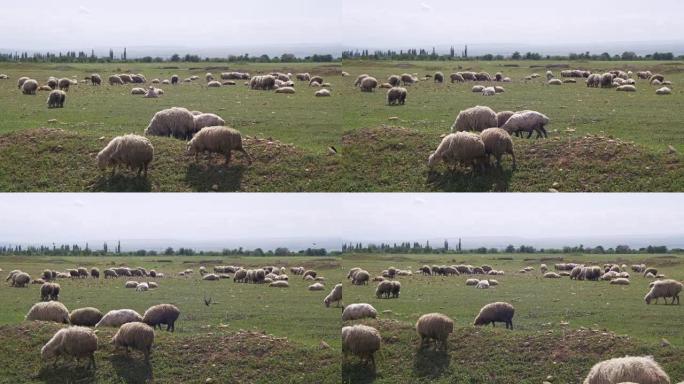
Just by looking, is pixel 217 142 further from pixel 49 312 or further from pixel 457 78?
pixel 457 78

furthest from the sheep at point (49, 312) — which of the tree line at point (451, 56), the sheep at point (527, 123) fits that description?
the sheep at point (527, 123)

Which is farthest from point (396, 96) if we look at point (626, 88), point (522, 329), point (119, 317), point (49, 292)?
point (49, 292)

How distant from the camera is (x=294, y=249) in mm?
12602

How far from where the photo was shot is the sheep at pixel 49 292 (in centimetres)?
1340

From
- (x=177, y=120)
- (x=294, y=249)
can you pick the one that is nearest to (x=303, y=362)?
(x=294, y=249)

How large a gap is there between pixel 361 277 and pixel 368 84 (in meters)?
3.37

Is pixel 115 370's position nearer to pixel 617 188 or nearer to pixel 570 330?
pixel 570 330

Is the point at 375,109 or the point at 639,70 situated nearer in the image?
the point at 375,109

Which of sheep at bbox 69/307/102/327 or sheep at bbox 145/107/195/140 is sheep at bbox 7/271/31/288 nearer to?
sheep at bbox 69/307/102/327

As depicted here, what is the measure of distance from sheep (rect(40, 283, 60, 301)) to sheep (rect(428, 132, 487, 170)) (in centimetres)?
656

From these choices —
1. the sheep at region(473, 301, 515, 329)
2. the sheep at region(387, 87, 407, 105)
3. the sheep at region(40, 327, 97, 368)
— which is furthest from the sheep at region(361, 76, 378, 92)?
the sheep at region(40, 327, 97, 368)

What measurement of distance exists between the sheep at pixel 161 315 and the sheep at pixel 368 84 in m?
4.61

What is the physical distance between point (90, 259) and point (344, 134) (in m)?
5.52

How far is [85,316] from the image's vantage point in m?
13.0
